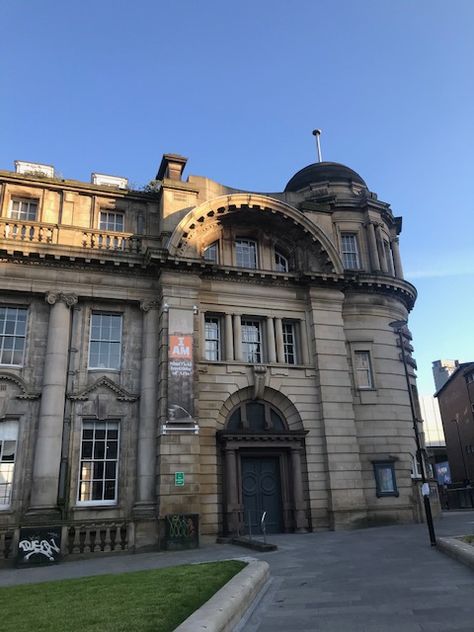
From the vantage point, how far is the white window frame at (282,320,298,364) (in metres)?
23.8

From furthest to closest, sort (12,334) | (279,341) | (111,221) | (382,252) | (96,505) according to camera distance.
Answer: (382,252), (111,221), (279,341), (12,334), (96,505)

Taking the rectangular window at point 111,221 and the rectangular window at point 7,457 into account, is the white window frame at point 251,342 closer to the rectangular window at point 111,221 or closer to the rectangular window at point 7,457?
the rectangular window at point 111,221

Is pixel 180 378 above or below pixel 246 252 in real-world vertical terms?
below

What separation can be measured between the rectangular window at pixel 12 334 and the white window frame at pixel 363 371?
15.0 metres

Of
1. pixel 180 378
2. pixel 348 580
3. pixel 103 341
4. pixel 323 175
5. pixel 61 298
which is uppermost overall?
pixel 323 175

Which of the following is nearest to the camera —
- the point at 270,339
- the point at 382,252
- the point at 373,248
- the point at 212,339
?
the point at 212,339

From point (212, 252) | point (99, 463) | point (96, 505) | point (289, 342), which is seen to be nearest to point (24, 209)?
point (212, 252)

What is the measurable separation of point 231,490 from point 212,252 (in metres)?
10.9

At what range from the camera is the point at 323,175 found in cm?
2945

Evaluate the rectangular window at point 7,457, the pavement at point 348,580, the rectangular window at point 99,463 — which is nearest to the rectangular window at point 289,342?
the pavement at point 348,580

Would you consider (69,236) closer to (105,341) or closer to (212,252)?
(105,341)

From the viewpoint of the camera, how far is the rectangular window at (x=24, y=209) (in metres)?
22.4

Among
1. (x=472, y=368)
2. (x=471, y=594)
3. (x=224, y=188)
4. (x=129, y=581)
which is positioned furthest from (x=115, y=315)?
(x=472, y=368)

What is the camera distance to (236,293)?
2314 centimetres
